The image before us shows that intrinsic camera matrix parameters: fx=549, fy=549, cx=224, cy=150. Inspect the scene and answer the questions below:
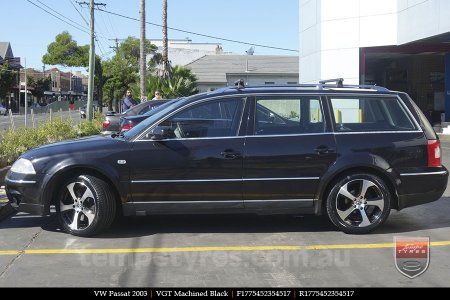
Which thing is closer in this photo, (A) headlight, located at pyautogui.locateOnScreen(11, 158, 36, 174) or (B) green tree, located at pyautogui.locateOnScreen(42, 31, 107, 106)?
(A) headlight, located at pyautogui.locateOnScreen(11, 158, 36, 174)

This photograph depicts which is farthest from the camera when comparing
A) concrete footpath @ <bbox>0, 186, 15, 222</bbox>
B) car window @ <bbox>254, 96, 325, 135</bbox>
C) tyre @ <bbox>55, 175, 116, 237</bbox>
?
concrete footpath @ <bbox>0, 186, 15, 222</bbox>

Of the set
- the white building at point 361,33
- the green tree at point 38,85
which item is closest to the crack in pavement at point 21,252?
the white building at point 361,33

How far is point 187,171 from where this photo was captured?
627cm

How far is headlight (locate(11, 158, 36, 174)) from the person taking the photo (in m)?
6.38

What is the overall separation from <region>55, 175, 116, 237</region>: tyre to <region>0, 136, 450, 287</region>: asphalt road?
15 cm

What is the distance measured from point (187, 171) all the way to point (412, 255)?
2.59 meters

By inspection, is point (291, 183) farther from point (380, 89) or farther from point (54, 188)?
point (54, 188)

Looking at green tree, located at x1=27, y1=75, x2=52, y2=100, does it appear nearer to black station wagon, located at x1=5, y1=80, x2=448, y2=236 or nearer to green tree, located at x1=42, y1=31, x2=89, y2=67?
green tree, located at x1=42, y1=31, x2=89, y2=67

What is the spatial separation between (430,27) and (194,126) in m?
17.5

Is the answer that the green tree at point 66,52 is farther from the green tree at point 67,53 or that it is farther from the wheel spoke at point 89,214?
the wheel spoke at point 89,214

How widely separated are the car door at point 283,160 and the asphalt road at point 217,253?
0.48 meters

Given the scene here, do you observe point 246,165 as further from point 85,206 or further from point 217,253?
point 85,206

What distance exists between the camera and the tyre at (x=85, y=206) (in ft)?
20.6

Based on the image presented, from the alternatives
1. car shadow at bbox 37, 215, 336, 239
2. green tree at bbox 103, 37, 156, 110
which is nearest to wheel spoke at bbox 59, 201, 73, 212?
car shadow at bbox 37, 215, 336, 239
